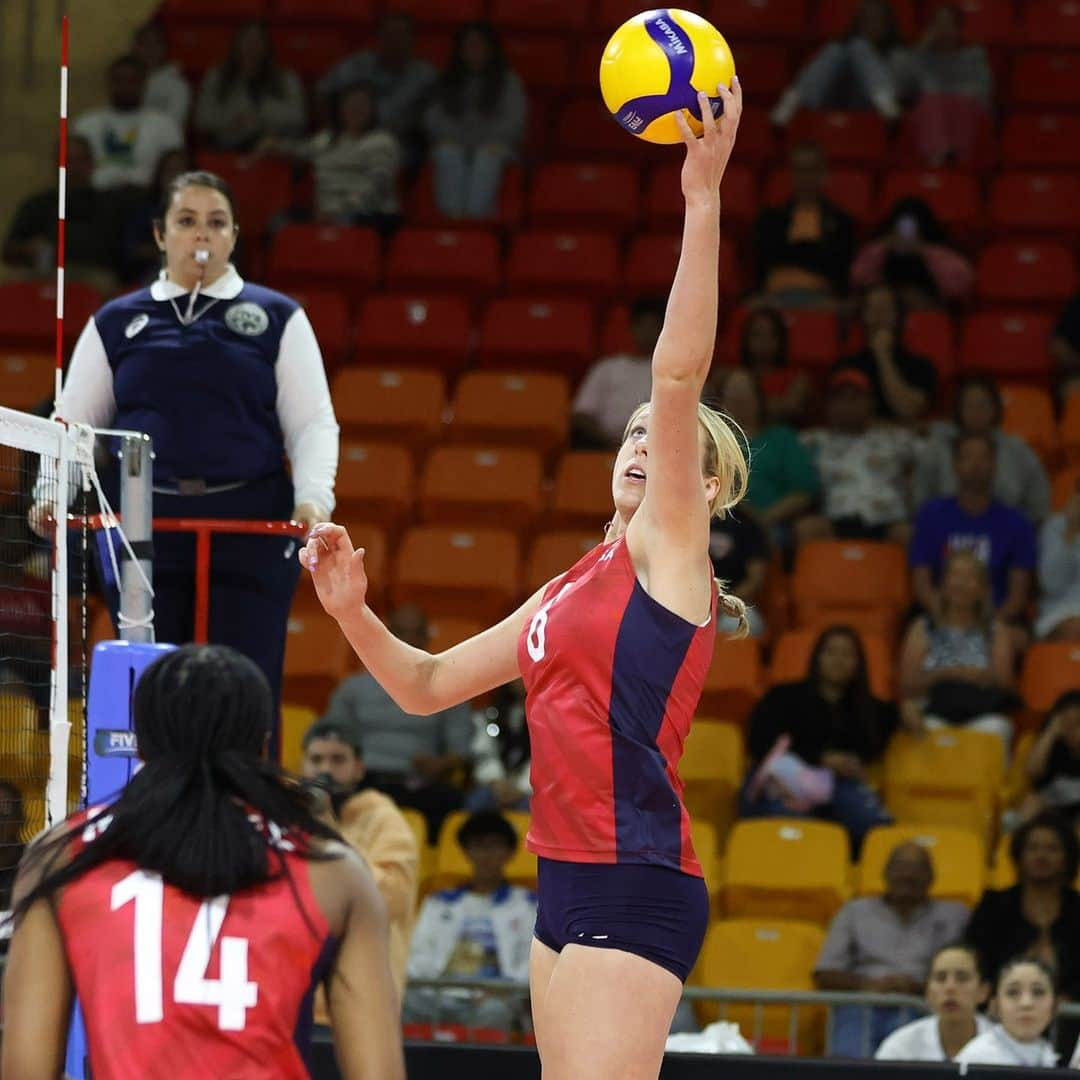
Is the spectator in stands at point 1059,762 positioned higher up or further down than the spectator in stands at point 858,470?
further down

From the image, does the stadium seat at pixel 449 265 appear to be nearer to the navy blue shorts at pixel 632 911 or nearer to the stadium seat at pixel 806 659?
the stadium seat at pixel 806 659

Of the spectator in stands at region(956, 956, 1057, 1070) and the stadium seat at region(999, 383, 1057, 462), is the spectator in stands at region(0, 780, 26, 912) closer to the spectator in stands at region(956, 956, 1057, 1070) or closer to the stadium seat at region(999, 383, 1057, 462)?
the spectator in stands at region(956, 956, 1057, 1070)

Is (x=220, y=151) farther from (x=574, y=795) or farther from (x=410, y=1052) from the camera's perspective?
(x=574, y=795)

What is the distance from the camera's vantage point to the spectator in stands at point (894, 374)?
10.8 metres

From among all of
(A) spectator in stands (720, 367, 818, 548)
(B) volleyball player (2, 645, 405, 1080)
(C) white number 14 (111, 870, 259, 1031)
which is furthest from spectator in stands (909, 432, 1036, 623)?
(C) white number 14 (111, 870, 259, 1031)

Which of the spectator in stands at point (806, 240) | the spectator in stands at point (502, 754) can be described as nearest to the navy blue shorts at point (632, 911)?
the spectator in stands at point (502, 754)

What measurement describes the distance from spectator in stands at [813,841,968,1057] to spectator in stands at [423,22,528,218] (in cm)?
A: 577

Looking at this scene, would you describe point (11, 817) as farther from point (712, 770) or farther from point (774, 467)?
point (774, 467)

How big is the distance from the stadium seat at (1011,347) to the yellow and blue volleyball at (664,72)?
6975 mm

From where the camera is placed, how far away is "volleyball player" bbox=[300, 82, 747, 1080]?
152 inches

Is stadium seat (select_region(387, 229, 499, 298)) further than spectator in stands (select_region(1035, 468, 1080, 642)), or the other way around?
stadium seat (select_region(387, 229, 499, 298))

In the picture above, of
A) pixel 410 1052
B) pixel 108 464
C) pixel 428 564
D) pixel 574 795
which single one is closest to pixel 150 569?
pixel 108 464

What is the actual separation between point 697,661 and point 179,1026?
1.38 meters

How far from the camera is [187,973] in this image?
9.89 ft
